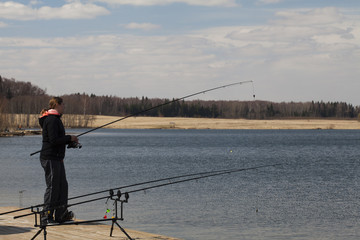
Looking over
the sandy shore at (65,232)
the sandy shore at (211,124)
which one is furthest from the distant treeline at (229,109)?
the sandy shore at (65,232)

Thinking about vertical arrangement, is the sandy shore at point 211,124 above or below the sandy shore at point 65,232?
above

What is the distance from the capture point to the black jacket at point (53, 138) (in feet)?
26.9

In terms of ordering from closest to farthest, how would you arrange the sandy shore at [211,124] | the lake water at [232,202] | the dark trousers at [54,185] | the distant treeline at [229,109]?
the dark trousers at [54,185] → the lake water at [232,202] → the sandy shore at [211,124] → the distant treeline at [229,109]

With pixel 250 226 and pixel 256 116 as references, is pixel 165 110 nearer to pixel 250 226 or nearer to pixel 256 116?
pixel 256 116

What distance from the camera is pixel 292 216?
47.6ft

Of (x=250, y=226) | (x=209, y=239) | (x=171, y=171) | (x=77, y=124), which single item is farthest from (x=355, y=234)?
(x=77, y=124)

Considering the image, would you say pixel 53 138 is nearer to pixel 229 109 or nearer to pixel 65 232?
pixel 65 232

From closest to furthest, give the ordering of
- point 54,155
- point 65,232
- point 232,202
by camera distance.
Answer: point 54,155, point 65,232, point 232,202

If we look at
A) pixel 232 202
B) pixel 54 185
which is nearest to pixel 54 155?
pixel 54 185

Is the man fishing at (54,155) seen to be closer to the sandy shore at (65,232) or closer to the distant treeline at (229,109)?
the sandy shore at (65,232)

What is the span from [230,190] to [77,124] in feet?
305

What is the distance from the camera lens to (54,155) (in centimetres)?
834

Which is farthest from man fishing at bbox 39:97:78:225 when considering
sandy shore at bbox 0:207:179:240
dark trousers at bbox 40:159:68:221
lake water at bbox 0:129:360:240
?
lake water at bbox 0:129:360:240

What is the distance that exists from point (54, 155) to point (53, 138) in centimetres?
29
